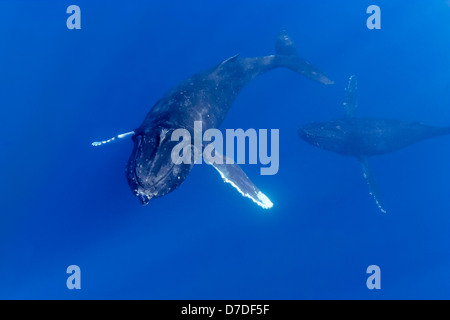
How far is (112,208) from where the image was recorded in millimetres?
12664

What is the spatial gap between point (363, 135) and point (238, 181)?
6754mm

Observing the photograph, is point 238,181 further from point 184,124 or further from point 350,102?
point 350,102

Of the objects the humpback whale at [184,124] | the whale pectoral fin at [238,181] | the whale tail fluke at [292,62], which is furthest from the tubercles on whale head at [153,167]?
the whale tail fluke at [292,62]

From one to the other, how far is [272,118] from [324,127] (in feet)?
9.61

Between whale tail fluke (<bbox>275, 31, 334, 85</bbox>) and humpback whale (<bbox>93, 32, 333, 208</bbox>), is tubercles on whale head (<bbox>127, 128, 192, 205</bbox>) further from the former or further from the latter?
whale tail fluke (<bbox>275, 31, 334, 85</bbox>)

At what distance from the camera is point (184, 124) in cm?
765

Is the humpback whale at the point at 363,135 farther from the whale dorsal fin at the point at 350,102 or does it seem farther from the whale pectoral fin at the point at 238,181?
the whale pectoral fin at the point at 238,181

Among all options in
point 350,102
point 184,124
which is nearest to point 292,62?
point 350,102

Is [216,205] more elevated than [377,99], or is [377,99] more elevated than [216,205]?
[377,99]

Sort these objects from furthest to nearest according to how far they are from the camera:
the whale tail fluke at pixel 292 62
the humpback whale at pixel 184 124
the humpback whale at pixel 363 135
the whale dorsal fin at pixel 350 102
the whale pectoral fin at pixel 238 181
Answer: the whale dorsal fin at pixel 350 102, the whale tail fluke at pixel 292 62, the humpback whale at pixel 363 135, the whale pectoral fin at pixel 238 181, the humpback whale at pixel 184 124

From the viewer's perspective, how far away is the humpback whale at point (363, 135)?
477 inches
